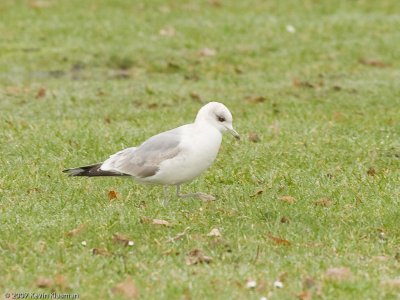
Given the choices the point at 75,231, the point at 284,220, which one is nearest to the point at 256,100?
the point at 284,220

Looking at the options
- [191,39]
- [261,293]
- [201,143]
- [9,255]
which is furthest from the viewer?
[191,39]

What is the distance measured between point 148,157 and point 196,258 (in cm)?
130

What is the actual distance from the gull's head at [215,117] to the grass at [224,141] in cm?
60

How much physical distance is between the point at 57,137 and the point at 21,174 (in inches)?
59.1

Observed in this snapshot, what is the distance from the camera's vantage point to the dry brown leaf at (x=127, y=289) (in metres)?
5.35

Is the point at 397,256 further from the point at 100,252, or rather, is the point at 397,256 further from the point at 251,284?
the point at 100,252

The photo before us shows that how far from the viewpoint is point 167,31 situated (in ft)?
53.2

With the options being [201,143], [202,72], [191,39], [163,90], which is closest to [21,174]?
[201,143]

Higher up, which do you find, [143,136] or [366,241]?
[366,241]

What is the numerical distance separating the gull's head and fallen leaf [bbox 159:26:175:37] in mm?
8961

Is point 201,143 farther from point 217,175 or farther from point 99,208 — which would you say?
point 217,175

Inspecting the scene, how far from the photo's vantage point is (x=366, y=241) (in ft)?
21.3

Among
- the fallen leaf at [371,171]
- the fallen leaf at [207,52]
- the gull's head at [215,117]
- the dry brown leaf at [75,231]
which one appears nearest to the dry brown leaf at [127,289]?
the dry brown leaf at [75,231]

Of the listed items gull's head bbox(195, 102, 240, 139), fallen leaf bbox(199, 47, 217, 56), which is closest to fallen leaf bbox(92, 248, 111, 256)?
gull's head bbox(195, 102, 240, 139)
